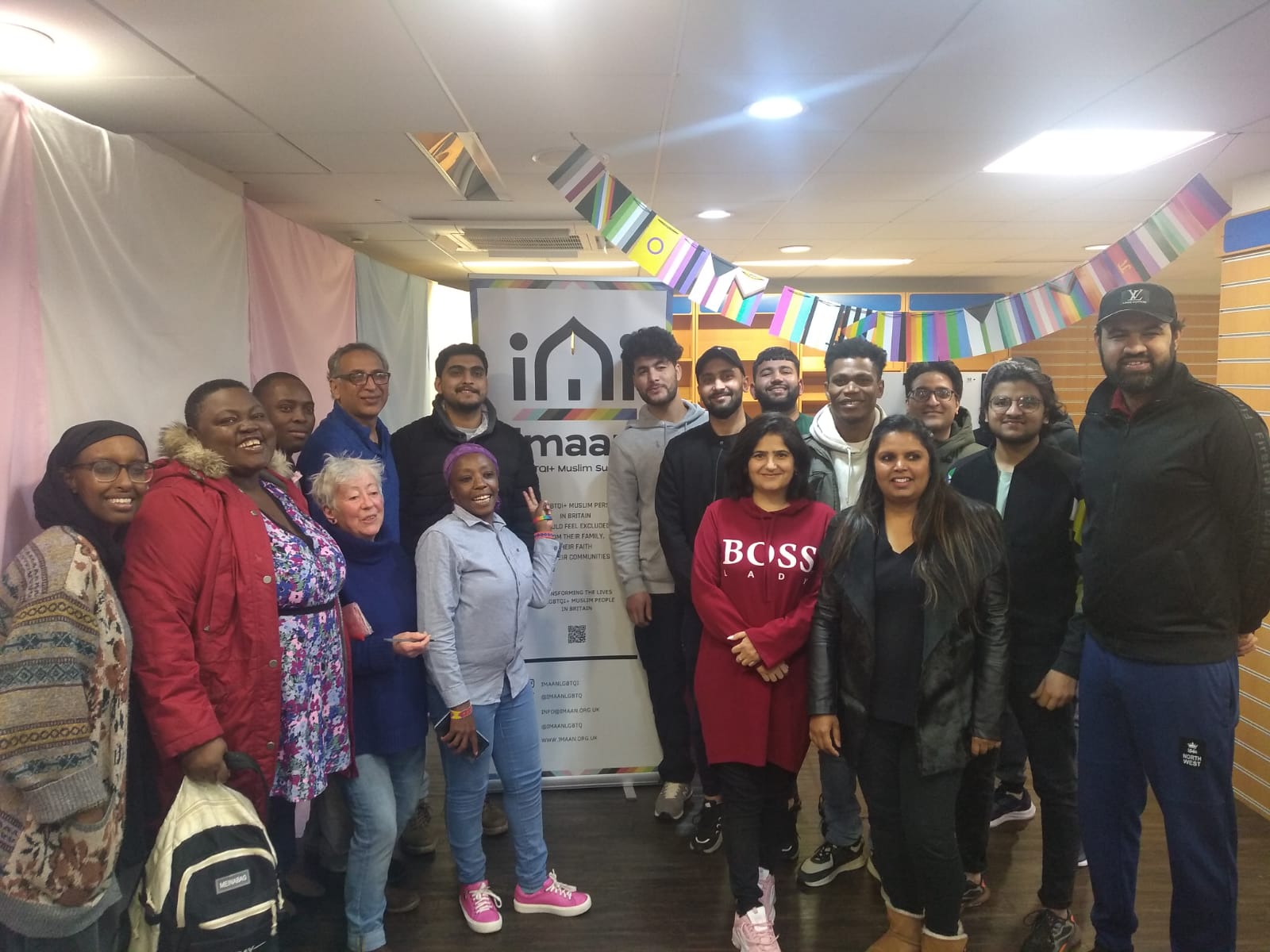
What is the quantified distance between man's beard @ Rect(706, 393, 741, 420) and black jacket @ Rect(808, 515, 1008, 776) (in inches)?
29.0

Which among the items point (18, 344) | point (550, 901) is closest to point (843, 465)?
point (550, 901)

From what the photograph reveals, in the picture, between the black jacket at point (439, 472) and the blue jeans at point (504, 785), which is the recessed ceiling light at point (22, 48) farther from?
the blue jeans at point (504, 785)

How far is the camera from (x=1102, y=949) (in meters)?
1.92

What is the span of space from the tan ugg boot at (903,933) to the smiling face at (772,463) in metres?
1.15

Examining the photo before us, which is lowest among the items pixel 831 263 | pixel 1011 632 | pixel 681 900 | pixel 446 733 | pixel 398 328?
pixel 681 900

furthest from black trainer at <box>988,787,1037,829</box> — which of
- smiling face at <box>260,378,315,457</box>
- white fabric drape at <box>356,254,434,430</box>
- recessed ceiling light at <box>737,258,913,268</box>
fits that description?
white fabric drape at <box>356,254,434,430</box>

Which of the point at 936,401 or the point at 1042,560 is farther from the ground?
the point at 936,401

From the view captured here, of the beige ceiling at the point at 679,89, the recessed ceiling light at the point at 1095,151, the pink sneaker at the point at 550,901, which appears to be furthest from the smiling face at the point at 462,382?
the recessed ceiling light at the point at 1095,151

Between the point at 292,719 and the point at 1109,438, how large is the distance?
2081 millimetres

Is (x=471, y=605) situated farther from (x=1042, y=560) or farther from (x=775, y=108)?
(x=775, y=108)

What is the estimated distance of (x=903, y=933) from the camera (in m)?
1.93

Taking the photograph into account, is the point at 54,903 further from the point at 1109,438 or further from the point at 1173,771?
the point at 1109,438

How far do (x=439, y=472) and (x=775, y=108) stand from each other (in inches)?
63.9

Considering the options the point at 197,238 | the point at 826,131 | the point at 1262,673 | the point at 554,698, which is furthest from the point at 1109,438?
the point at 197,238
